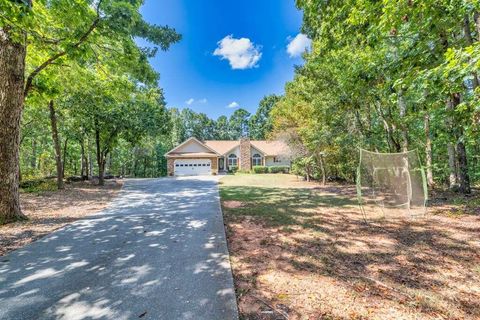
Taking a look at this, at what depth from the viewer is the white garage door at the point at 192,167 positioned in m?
27.9

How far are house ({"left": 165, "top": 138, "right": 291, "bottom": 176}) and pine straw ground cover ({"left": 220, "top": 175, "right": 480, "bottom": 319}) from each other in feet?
63.7

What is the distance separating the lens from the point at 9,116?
19.4 feet

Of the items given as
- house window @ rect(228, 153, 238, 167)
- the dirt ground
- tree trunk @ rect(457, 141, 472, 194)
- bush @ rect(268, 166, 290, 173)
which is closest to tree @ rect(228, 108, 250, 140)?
house window @ rect(228, 153, 238, 167)

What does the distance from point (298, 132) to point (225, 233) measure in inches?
486

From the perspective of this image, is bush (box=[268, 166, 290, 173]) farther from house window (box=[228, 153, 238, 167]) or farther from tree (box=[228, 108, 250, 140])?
tree (box=[228, 108, 250, 140])

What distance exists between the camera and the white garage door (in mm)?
27875

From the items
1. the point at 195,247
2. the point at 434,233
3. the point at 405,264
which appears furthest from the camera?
the point at 434,233

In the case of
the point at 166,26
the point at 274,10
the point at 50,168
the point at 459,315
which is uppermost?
the point at 274,10

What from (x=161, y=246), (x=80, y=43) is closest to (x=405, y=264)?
(x=161, y=246)

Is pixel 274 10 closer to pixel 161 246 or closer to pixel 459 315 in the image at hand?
pixel 161 246

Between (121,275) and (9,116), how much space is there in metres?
5.43

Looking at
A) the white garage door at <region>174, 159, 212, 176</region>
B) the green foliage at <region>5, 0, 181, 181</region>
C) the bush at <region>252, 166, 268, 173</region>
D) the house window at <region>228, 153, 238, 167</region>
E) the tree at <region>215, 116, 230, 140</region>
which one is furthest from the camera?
the tree at <region>215, 116, 230, 140</region>

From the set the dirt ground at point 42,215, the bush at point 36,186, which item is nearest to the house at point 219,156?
the bush at point 36,186

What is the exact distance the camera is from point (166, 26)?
6.46 metres
